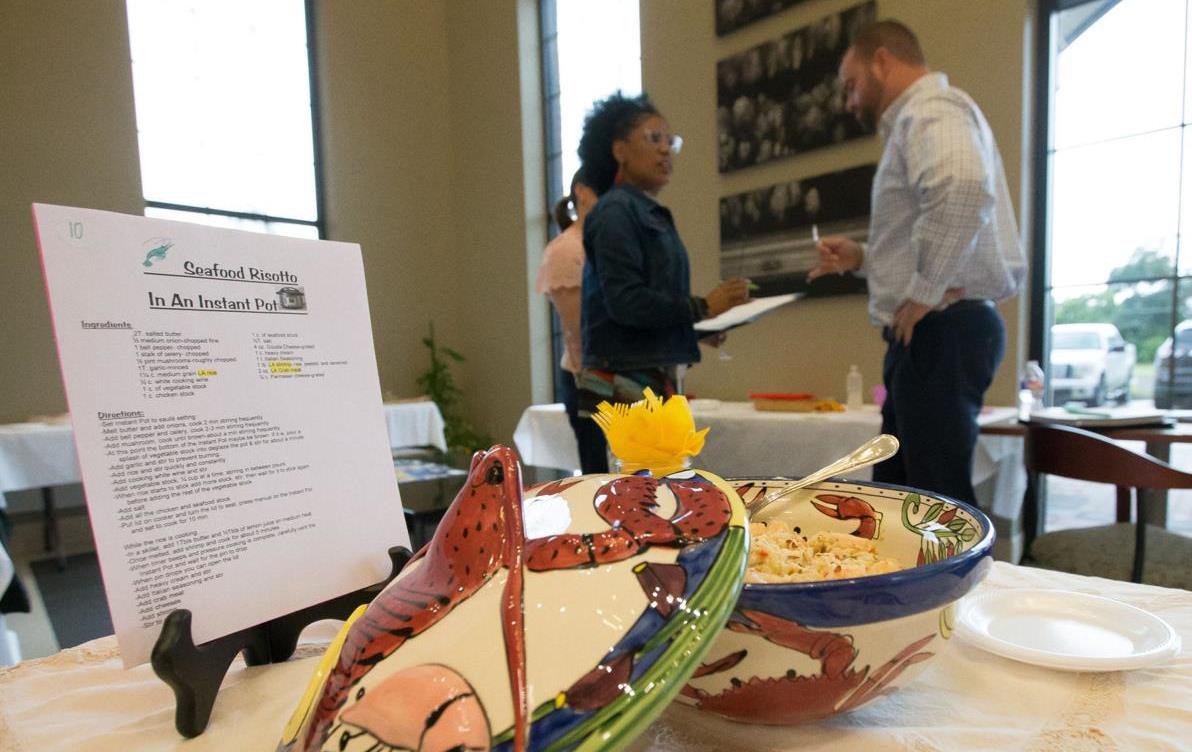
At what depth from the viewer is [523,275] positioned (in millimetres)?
4668

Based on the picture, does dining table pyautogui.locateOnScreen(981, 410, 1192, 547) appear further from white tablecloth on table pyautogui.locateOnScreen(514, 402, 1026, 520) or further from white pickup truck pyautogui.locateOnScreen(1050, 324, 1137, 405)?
white pickup truck pyautogui.locateOnScreen(1050, 324, 1137, 405)

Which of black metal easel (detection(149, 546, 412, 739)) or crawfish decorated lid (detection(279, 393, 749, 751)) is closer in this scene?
crawfish decorated lid (detection(279, 393, 749, 751))

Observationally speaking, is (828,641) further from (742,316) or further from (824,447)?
(824,447)

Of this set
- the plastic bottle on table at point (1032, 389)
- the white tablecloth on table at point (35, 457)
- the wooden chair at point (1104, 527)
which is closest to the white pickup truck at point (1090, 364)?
the plastic bottle on table at point (1032, 389)

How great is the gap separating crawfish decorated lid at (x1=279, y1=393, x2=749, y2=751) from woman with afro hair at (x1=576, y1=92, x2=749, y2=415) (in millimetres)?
1185

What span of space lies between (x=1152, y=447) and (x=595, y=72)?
12.0 feet

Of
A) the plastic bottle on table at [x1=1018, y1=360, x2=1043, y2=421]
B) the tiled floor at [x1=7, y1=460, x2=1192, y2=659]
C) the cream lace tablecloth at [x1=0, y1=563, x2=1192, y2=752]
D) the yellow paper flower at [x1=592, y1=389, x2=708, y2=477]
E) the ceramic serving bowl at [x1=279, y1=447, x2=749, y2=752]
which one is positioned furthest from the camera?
the plastic bottle on table at [x1=1018, y1=360, x2=1043, y2=421]

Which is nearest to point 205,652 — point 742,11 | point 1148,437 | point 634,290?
point 634,290

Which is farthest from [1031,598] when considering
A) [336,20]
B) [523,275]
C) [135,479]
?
[336,20]

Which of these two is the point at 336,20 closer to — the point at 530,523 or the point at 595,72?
the point at 595,72

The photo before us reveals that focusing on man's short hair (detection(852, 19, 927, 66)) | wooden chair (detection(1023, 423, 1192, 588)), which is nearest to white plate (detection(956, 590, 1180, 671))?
wooden chair (detection(1023, 423, 1192, 588))

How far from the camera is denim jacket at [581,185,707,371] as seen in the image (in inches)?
57.7

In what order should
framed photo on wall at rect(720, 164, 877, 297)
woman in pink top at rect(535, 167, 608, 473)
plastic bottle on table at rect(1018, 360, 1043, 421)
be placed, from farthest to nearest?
1. framed photo on wall at rect(720, 164, 877, 297)
2. plastic bottle on table at rect(1018, 360, 1043, 421)
3. woman in pink top at rect(535, 167, 608, 473)

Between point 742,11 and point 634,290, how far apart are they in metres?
2.40
